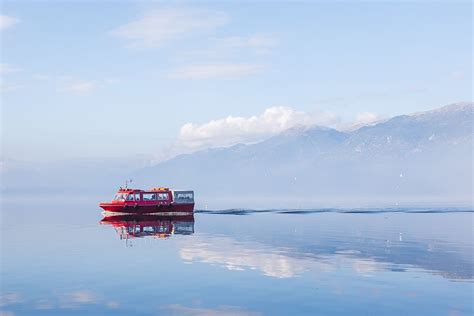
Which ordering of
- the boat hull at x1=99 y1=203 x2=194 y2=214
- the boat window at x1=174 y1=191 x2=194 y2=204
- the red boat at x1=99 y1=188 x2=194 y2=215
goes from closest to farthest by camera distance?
the boat hull at x1=99 y1=203 x2=194 y2=214, the red boat at x1=99 y1=188 x2=194 y2=215, the boat window at x1=174 y1=191 x2=194 y2=204

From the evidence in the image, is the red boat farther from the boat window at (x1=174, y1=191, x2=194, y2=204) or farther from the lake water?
the lake water

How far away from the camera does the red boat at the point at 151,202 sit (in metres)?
113

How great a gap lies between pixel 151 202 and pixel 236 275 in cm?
7478

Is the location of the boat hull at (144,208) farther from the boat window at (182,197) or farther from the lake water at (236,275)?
the lake water at (236,275)

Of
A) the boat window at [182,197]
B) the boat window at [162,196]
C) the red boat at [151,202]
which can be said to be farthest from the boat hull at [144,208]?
the boat window at [162,196]

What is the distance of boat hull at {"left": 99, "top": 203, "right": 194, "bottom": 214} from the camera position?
11294 centimetres

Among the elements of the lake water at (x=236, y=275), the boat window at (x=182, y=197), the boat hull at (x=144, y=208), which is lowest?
the lake water at (x=236, y=275)

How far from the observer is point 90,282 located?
39.7 meters

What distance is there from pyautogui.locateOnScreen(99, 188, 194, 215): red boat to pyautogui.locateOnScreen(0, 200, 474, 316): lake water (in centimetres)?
3815

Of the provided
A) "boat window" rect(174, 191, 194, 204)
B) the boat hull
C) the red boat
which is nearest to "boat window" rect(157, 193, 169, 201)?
the red boat

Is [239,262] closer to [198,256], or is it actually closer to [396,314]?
[198,256]

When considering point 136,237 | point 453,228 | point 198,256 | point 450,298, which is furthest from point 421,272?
point 453,228

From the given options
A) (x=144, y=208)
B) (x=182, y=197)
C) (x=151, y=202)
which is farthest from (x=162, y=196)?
(x=144, y=208)

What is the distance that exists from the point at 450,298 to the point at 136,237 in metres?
46.3
